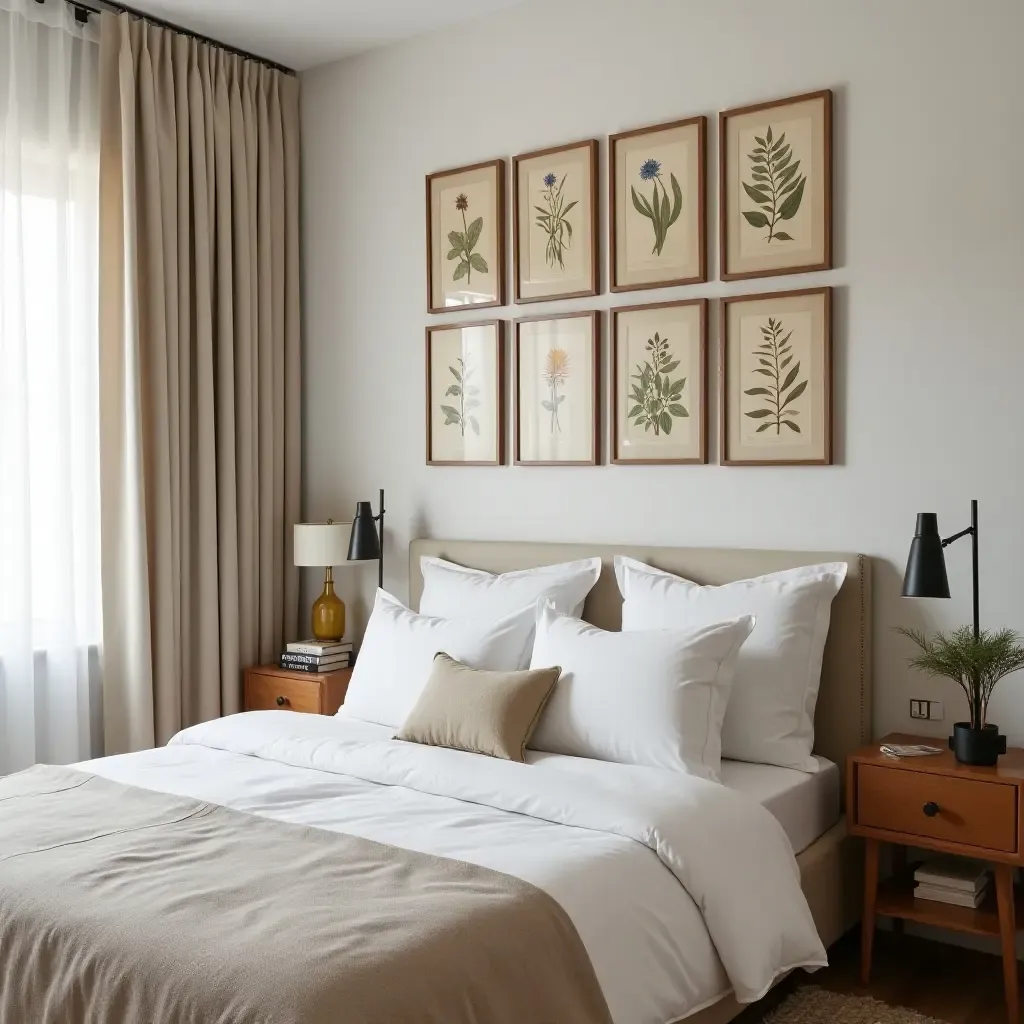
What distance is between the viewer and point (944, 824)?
2.70 meters

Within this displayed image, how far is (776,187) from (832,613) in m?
1.27

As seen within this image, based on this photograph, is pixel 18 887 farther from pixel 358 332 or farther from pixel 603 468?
pixel 358 332

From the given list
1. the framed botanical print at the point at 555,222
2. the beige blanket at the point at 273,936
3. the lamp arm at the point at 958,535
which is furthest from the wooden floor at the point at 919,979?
the framed botanical print at the point at 555,222

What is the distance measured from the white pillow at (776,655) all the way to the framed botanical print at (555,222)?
45.3 inches

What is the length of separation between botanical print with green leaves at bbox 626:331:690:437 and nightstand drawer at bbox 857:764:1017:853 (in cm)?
124

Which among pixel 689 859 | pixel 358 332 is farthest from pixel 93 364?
pixel 689 859

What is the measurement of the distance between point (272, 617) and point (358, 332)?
1.17 meters

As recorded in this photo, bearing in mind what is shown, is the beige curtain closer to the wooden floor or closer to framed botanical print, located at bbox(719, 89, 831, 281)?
framed botanical print, located at bbox(719, 89, 831, 281)

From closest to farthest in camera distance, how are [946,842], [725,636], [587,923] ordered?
[587,923], [946,842], [725,636]

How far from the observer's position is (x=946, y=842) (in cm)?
270

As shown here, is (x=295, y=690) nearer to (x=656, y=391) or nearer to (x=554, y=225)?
(x=656, y=391)

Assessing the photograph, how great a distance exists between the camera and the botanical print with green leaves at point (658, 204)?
3443 mm

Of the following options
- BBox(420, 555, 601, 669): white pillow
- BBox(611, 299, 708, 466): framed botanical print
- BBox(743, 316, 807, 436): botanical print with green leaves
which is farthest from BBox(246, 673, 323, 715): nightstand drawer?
BBox(743, 316, 807, 436): botanical print with green leaves

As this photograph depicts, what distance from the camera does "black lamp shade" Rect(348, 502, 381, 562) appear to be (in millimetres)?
3977
